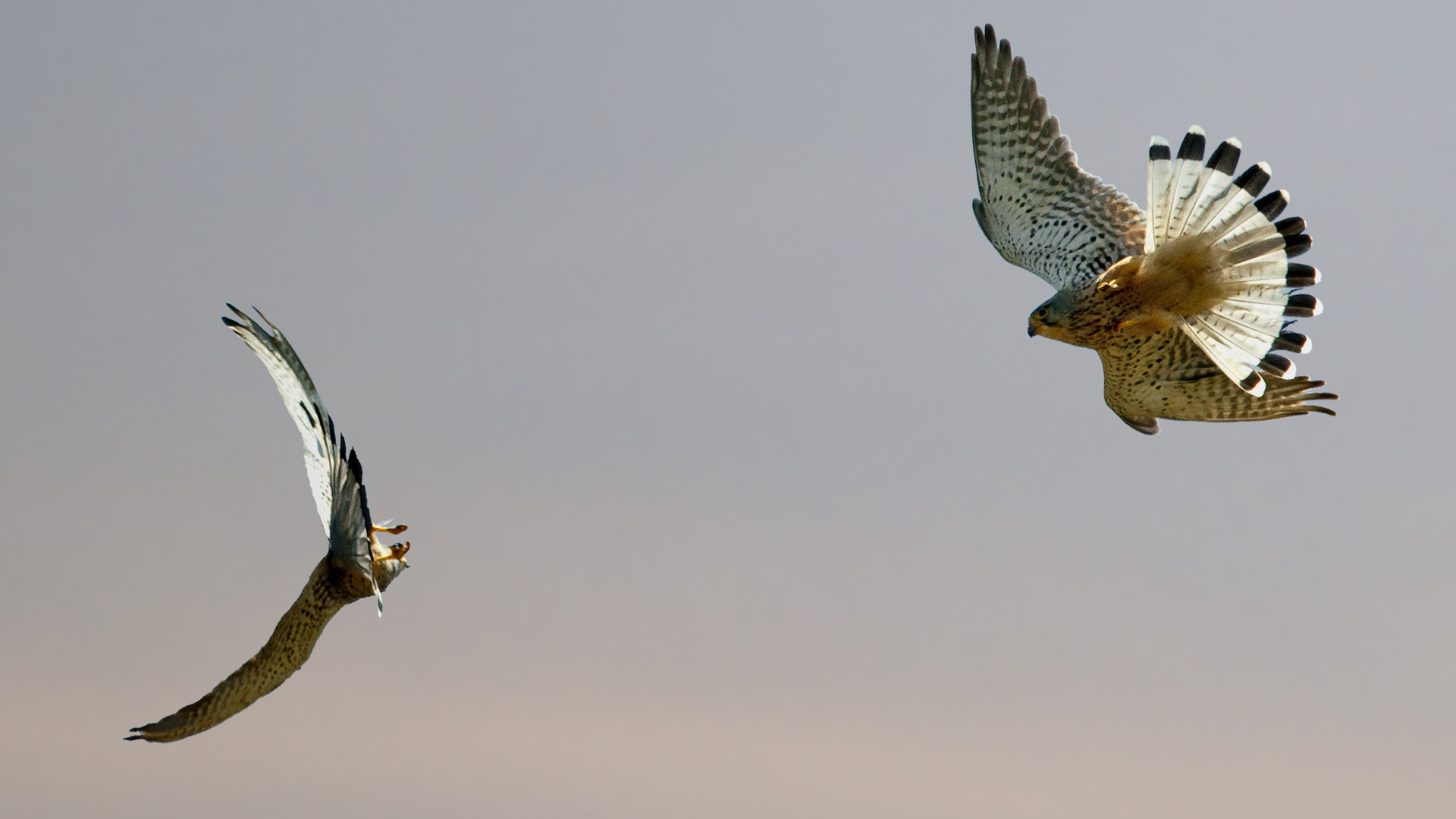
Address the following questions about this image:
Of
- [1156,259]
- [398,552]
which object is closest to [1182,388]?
[1156,259]

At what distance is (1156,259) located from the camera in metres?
7.63

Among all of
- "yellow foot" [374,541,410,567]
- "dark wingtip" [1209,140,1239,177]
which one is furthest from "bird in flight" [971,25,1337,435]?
"yellow foot" [374,541,410,567]

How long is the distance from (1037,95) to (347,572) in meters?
5.10

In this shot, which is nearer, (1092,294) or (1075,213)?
(1092,294)

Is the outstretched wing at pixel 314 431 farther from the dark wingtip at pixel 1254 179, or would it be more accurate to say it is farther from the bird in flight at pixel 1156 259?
the dark wingtip at pixel 1254 179

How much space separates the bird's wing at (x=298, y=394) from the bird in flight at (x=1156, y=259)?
421cm

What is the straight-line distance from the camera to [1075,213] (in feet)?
29.0

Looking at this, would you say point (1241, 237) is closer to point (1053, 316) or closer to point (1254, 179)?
point (1254, 179)

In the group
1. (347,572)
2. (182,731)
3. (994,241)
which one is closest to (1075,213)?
(994,241)

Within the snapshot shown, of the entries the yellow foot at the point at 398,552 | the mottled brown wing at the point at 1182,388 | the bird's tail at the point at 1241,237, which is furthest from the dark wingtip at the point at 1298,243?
the yellow foot at the point at 398,552

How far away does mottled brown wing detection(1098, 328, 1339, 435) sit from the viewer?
27.2 ft

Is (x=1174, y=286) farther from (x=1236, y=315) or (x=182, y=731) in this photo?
(x=182, y=731)

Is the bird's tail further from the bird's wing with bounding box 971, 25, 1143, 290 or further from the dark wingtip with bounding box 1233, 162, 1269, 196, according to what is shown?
the bird's wing with bounding box 971, 25, 1143, 290

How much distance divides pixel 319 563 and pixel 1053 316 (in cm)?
421
